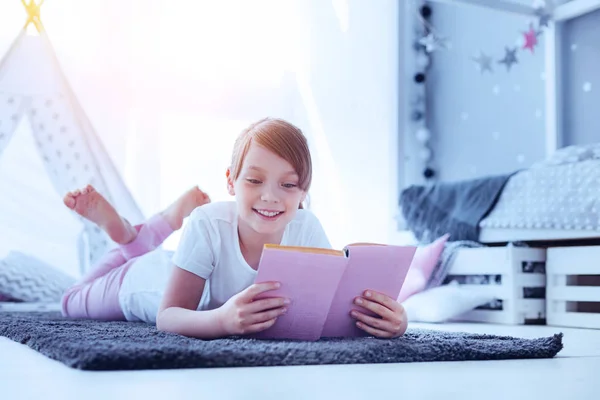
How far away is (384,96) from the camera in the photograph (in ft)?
11.3

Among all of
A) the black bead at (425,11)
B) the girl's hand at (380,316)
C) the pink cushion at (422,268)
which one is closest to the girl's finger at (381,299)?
the girl's hand at (380,316)

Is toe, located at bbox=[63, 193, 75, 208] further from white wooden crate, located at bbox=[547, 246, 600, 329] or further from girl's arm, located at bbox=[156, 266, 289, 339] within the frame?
white wooden crate, located at bbox=[547, 246, 600, 329]

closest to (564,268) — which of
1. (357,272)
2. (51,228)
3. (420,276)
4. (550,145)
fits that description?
(420,276)

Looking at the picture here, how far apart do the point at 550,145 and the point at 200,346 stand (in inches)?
80.1

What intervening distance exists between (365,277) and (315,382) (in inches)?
14.4

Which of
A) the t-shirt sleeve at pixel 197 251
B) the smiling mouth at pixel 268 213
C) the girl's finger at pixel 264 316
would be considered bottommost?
the girl's finger at pixel 264 316

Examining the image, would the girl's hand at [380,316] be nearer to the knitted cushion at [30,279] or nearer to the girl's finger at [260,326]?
the girl's finger at [260,326]

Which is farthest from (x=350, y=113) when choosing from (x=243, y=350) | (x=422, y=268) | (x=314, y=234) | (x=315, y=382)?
(x=315, y=382)

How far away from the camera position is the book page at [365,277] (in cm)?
115

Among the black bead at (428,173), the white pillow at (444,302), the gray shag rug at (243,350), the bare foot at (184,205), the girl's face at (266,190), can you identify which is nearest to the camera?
the gray shag rug at (243,350)

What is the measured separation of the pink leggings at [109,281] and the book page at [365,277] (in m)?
0.81

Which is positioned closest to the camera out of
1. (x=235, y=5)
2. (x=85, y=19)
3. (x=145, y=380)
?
(x=145, y=380)

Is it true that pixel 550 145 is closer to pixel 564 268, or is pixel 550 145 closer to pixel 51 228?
pixel 564 268

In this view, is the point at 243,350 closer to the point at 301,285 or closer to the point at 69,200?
the point at 301,285
